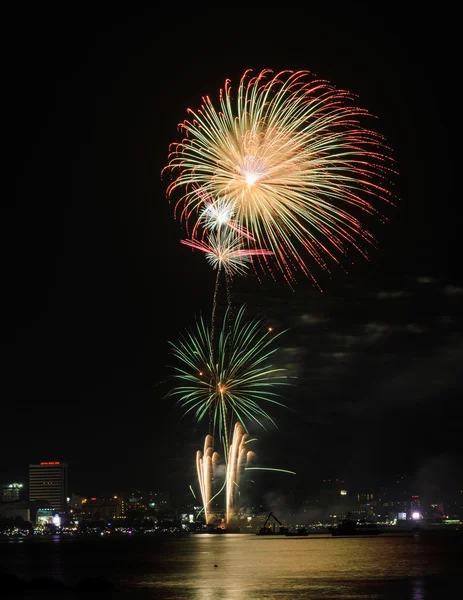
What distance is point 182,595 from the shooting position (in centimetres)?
5831

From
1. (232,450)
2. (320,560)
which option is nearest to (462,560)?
(320,560)

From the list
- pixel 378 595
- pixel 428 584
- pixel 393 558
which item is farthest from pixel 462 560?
pixel 378 595

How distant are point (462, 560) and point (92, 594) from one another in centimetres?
5594

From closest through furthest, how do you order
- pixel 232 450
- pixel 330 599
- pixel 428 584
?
pixel 330 599 < pixel 428 584 < pixel 232 450

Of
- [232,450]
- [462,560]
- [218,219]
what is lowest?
[462,560]

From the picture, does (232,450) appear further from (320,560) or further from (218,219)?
(218,219)

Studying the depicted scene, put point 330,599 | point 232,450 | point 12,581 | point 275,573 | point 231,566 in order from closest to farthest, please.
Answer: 1. point 330,599
2. point 12,581
3. point 275,573
4. point 231,566
5. point 232,450

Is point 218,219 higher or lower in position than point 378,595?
higher

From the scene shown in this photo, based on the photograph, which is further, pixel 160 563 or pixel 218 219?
pixel 160 563

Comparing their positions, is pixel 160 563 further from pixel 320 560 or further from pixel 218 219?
pixel 218 219

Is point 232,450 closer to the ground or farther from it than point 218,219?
closer to the ground

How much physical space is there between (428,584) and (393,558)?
129 feet

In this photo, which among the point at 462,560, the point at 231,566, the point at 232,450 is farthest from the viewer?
the point at 462,560

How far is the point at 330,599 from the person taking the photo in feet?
178
